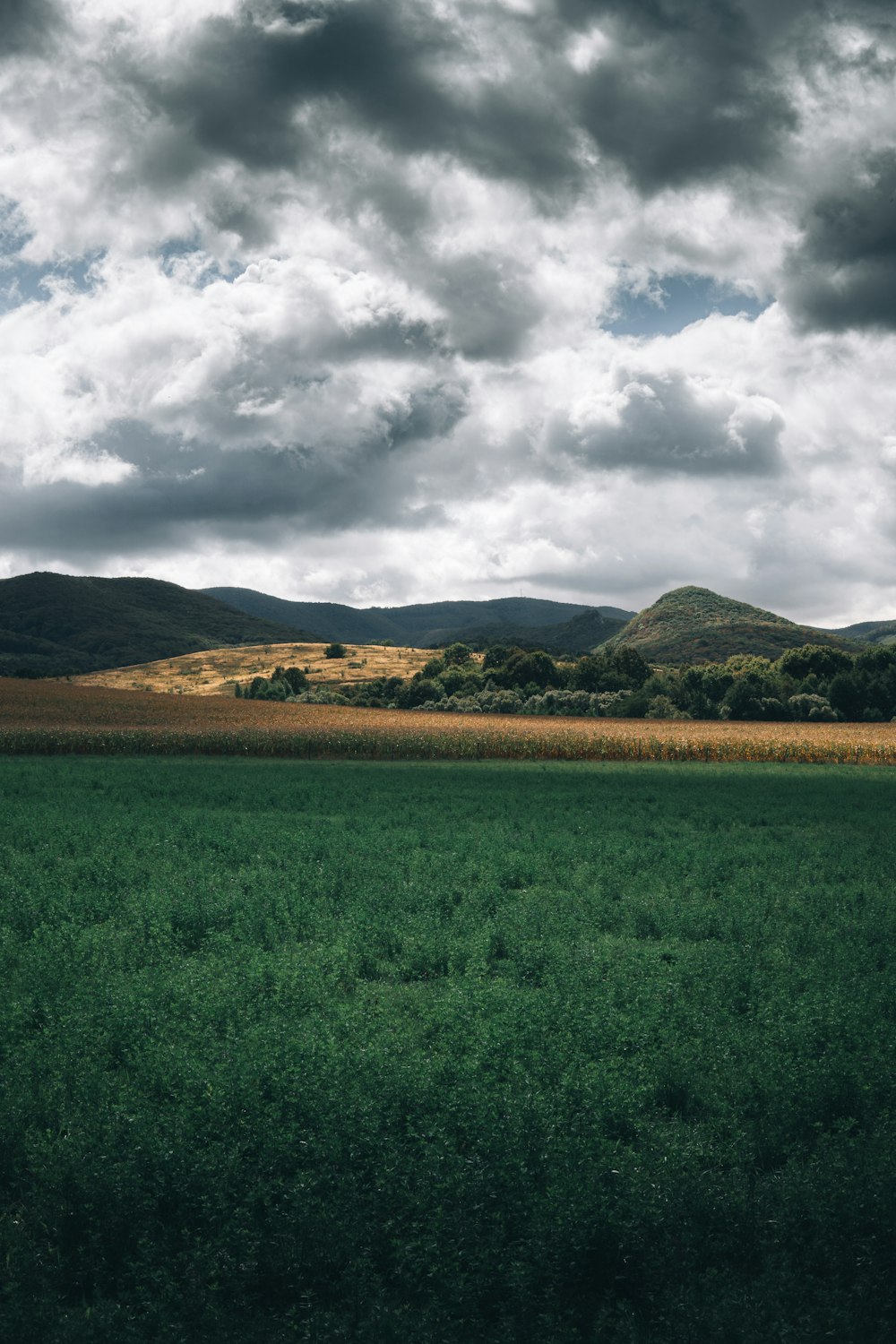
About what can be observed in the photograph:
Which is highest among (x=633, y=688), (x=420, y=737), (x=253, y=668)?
(x=253, y=668)

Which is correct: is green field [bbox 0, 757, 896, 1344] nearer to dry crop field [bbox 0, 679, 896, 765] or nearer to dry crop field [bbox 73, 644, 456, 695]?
dry crop field [bbox 0, 679, 896, 765]

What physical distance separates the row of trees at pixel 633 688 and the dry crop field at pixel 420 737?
679 inches

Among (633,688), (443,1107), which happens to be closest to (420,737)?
(443,1107)

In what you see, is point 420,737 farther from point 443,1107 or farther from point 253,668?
point 253,668

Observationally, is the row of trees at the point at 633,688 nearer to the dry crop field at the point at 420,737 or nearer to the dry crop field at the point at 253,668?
the dry crop field at the point at 253,668

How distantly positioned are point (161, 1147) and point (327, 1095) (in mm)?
1222

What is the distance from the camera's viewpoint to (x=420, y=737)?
1831 inches

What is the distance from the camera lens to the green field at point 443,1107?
481 cm

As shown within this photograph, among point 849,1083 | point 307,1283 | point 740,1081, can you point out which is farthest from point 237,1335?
point 849,1083

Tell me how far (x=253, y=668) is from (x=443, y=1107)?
12666 cm

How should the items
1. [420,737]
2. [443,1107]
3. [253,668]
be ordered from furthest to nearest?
[253,668] → [420,737] → [443,1107]

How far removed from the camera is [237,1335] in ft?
14.8

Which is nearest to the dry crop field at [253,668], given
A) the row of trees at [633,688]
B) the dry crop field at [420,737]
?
the row of trees at [633,688]

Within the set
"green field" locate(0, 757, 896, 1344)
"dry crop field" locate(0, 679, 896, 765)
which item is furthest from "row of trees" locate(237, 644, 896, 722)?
"green field" locate(0, 757, 896, 1344)
